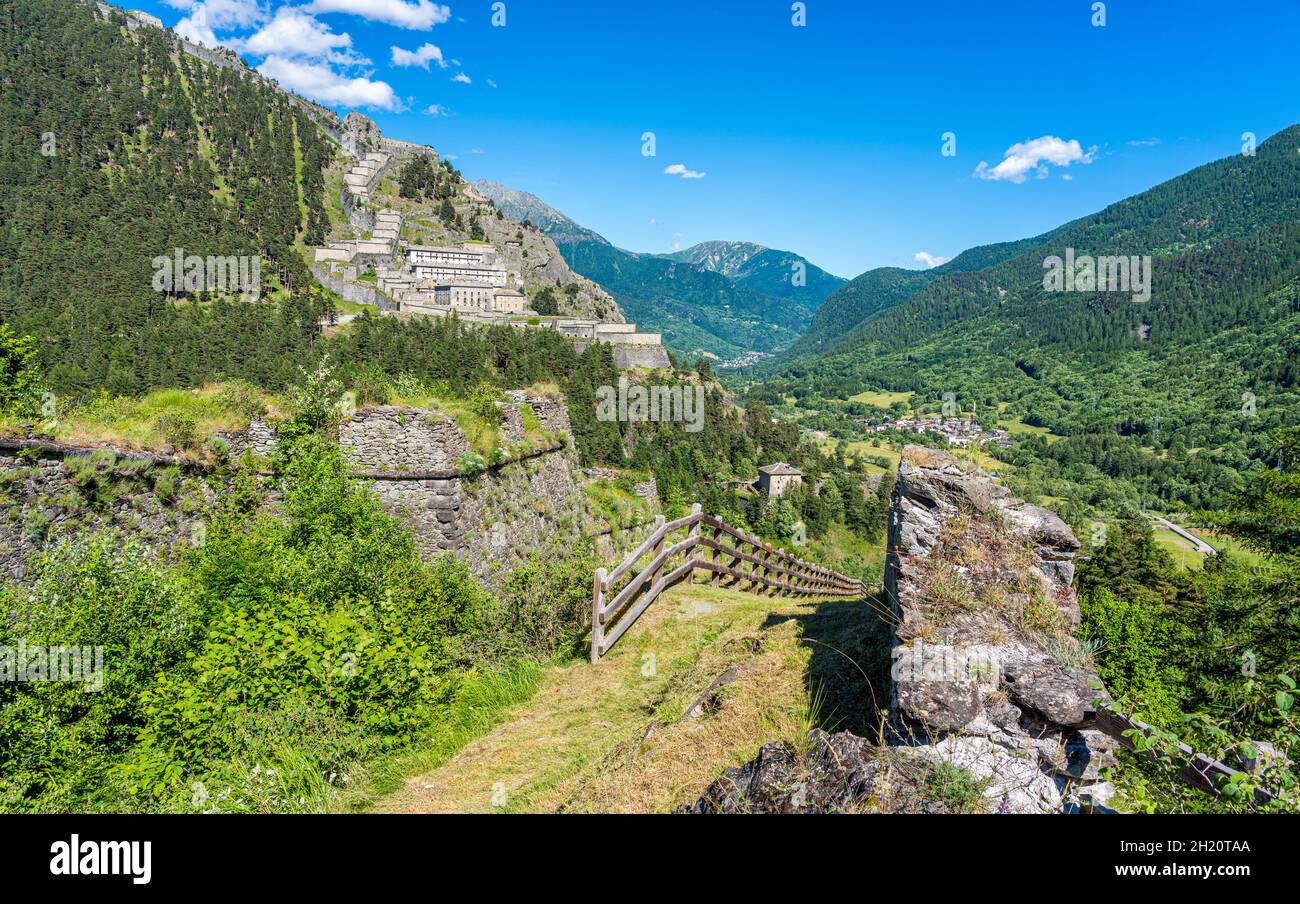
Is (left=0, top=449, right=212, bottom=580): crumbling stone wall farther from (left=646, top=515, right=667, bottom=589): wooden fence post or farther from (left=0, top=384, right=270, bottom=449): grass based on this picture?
(left=646, top=515, right=667, bottom=589): wooden fence post

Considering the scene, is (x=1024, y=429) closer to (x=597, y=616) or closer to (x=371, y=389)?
(x=371, y=389)

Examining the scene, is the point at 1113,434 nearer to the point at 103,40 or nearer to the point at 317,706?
the point at 317,706

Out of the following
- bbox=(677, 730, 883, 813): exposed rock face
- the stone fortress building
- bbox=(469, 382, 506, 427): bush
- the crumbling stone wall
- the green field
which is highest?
the stone fortress building

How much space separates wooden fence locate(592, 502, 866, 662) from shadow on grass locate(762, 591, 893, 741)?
2688 mm

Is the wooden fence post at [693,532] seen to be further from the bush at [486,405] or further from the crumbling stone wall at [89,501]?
the crumbling stone wall at [89,501]

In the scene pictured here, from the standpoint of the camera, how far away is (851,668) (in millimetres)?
6363

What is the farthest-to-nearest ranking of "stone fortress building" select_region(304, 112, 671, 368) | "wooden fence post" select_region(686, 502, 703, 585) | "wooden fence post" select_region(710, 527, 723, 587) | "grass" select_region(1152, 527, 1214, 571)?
"stone fortress building" select_region(304, 112, 671, 368)
"grass" select_region(1152, 527, 1214, 571)
"wooden fence post" select_region(710, 527, 723, 587)
"wooden fence post" select_region(686, 502, 703, 585)

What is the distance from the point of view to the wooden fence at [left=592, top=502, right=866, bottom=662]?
876cm

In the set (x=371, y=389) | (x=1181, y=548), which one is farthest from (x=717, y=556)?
(x=1181, y=548)

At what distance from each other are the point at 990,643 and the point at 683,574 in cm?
712

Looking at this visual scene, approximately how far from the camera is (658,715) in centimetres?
674

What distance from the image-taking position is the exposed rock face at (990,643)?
411 cm

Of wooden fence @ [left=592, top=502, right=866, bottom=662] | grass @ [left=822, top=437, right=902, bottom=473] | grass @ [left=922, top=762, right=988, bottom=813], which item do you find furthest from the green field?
grass @ [left=922, top=762, right=988, bottom=813]
